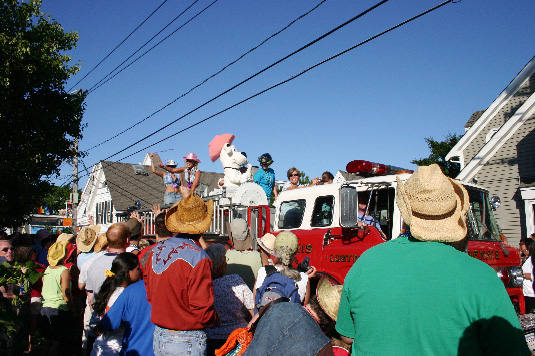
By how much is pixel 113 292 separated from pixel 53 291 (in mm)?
1891

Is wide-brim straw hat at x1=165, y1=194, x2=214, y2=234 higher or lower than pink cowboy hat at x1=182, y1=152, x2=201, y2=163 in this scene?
lower

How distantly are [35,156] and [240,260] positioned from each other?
12.7m

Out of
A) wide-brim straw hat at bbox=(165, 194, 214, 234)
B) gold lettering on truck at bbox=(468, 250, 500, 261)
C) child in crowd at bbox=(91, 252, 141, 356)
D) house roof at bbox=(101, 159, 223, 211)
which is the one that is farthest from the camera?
house roof at bbox=(101, 159, 223, 211)

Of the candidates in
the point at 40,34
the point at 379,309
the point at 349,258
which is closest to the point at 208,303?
the point at 379,309

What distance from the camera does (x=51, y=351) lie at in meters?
5.80

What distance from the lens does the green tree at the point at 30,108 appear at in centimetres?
1452

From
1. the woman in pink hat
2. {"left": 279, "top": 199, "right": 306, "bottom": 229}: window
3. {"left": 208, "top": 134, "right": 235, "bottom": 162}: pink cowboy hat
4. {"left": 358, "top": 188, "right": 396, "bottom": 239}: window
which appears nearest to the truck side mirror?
{"left": 358, "top": 188, "right": 396, "bottom": 239}: window

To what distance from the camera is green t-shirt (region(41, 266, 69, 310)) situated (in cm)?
592

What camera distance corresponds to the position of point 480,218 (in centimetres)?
662

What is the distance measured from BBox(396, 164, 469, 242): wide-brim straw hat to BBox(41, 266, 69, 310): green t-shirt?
5141 millimetres

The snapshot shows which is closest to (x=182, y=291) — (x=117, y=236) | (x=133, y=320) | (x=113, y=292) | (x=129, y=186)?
(x=133, y=320)

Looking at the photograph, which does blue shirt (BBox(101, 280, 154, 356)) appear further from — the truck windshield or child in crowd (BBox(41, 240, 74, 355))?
the truck windshield

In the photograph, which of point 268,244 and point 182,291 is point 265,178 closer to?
point 268,244

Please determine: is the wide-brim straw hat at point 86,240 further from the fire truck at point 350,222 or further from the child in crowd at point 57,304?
the fire truck at point 350,222
